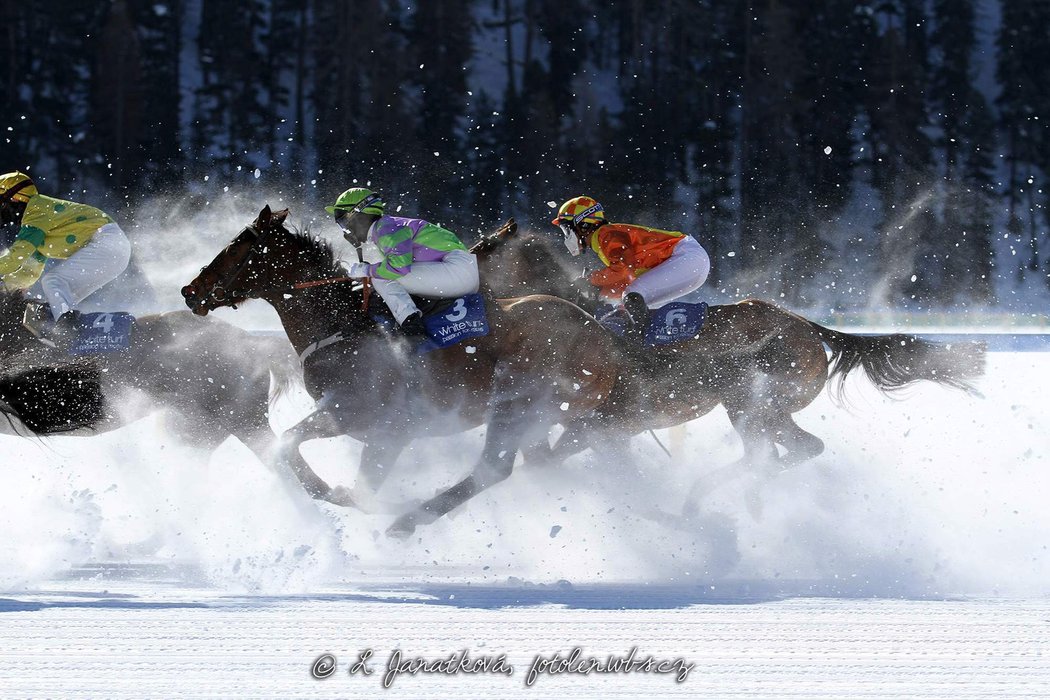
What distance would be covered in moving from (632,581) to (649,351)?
154 centimetres

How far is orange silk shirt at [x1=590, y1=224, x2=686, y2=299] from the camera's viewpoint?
678 cm

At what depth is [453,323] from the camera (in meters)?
6.11

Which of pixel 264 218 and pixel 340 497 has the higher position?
pixel 264 218

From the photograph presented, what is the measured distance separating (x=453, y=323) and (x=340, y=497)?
982mm

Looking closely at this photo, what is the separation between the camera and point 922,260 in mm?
27922

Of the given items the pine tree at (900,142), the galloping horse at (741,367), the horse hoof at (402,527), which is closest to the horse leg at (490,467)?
the horse hoof at (402,527)

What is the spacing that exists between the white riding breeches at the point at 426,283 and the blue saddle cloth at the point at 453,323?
0.07 m

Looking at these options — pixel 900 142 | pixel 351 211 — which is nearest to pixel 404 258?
pixel 351 211

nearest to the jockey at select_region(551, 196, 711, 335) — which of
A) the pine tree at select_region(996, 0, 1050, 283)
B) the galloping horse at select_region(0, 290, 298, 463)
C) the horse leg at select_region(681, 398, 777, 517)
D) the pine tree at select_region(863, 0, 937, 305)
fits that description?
the horse leg at select_region(681, 398, 777, 517)

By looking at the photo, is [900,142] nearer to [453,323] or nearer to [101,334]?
[453,323]

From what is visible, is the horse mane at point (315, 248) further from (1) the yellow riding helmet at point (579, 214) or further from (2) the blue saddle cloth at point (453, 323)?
(1) the yellow riding helmet at point (579, 214)

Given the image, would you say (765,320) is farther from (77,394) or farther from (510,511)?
(77,394)

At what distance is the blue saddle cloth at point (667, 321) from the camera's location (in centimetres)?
671

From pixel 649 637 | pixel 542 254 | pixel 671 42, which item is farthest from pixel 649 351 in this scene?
pixel 671 42
